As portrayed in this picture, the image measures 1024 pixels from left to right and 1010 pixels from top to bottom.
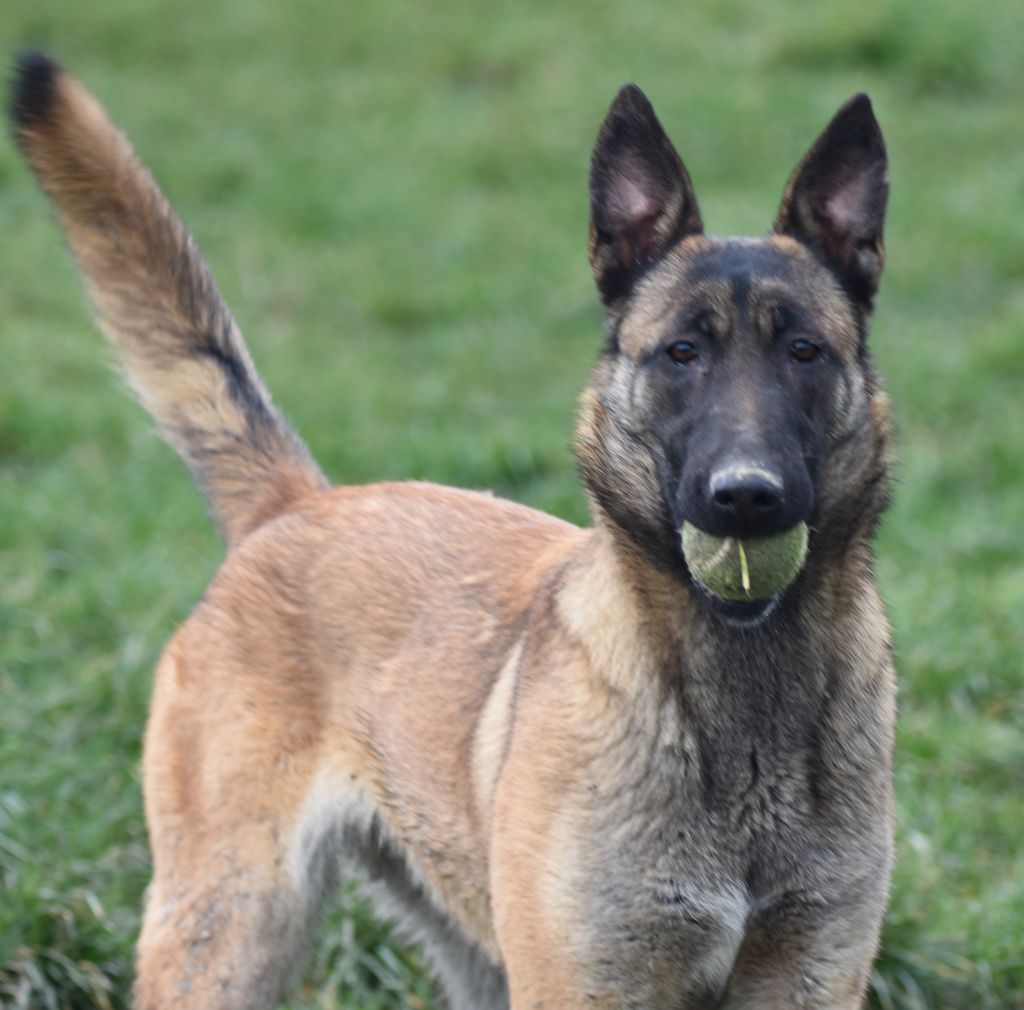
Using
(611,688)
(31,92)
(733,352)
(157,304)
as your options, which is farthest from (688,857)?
(31,92)

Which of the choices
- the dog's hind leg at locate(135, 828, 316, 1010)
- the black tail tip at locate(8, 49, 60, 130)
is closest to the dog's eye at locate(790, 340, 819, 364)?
the dog's hind leg at locate(135, 828, 316, 1010)

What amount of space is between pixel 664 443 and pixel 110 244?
171cm

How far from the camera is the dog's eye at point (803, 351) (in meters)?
3.29

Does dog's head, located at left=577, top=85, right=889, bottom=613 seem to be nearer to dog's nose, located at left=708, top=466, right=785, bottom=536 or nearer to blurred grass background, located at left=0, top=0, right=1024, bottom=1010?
dog's nose, located at left=708, top=466, right=785, bottom=536

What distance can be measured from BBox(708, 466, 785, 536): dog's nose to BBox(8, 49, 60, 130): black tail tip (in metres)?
2.11

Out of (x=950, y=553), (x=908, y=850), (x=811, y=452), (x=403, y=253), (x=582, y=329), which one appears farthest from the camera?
(x=403, y=253)

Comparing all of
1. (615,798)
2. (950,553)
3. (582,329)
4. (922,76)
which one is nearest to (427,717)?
(615,798)

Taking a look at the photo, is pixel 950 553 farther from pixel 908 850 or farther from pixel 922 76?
pixel 922 76

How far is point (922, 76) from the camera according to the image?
37.4 ft

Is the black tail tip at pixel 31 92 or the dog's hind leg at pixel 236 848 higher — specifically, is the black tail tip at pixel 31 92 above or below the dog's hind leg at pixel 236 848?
above

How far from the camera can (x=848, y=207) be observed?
3.54 meters

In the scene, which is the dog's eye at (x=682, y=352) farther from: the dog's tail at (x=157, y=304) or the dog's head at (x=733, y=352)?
the dog's tail at (x=157, y=304)

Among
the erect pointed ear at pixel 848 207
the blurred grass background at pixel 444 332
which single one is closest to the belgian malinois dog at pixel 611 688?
the erect pointed ear at pixel 848 207

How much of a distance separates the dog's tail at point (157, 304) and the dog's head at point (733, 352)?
117cm
